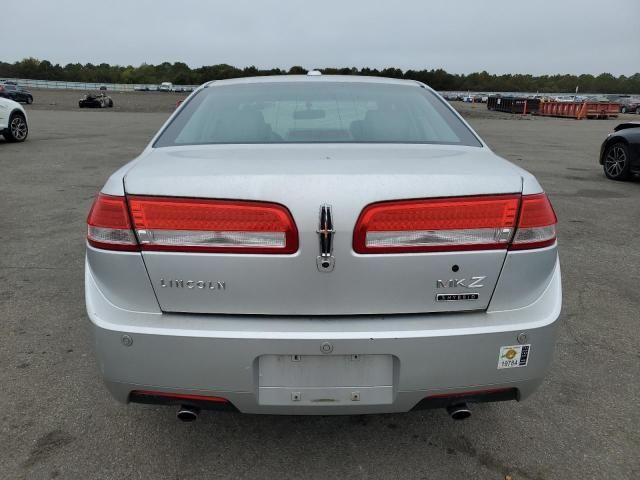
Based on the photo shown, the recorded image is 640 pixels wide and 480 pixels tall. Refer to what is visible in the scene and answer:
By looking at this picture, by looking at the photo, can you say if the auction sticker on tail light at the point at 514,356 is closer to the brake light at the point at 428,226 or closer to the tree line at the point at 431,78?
the brake light at the point at 428,226

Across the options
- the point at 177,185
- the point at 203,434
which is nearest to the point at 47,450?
the point at 203,434

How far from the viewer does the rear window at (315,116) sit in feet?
8.23

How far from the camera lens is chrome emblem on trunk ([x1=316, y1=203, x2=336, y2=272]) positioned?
1.71m

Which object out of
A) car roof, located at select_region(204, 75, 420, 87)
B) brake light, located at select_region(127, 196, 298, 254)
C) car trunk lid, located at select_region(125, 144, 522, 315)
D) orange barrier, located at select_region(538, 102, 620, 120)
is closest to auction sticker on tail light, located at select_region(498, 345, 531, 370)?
car trunk lid, located at select_region(125, 144, 522, 315)

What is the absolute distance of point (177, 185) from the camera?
180 centimetres

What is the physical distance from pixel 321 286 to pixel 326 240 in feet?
0.54

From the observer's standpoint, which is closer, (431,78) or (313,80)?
(313,80)

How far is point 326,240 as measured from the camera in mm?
1726

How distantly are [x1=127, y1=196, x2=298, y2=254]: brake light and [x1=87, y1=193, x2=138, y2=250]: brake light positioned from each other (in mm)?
88

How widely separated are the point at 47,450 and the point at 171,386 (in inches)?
34.8

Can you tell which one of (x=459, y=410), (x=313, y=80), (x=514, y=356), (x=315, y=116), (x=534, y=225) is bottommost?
(x=459, y=410)

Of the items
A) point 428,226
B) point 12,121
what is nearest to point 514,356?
point 428,226

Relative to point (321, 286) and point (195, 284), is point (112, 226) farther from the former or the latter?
point (321, 286)

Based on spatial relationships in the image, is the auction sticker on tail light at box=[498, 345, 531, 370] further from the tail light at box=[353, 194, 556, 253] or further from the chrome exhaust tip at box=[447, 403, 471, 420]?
the tail light at box=[353, 194, 556, 253]
